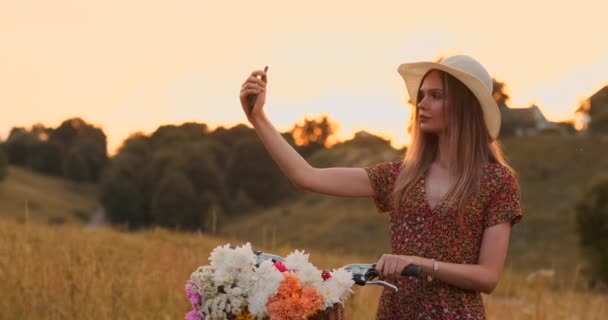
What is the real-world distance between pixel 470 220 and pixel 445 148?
31 centimetres

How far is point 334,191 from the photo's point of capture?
3477 millimetres

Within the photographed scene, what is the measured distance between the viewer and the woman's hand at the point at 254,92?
3.15 meters

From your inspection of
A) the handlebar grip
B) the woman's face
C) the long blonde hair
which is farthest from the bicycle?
the woman's face

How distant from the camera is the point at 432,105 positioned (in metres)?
3.46

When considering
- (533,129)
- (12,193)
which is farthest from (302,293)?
(12,193)

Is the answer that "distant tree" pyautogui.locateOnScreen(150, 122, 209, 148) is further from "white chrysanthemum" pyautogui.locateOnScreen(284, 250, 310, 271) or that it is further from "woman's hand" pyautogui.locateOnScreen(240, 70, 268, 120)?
"white chrysanthemum" pyautogui.locateOnScreen(284, 250, 310, 271)

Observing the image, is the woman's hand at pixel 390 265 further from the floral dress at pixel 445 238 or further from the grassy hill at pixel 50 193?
the grassy hill at pixel 50 193

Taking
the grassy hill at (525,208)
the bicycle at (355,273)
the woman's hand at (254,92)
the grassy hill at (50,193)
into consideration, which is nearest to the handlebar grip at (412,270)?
the bicycle at (355,273)

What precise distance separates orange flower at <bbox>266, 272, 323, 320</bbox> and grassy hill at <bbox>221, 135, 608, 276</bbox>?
128 ft

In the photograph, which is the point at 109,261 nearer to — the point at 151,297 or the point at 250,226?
the point at 151,297

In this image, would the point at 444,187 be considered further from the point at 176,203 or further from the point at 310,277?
the point at 176,203

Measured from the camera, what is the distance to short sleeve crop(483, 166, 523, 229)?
3.32 m

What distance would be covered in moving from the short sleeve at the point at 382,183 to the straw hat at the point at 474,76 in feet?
1.30

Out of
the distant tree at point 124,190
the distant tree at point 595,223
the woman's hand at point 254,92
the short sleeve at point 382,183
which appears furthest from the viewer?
the distant tree at point 124,190
